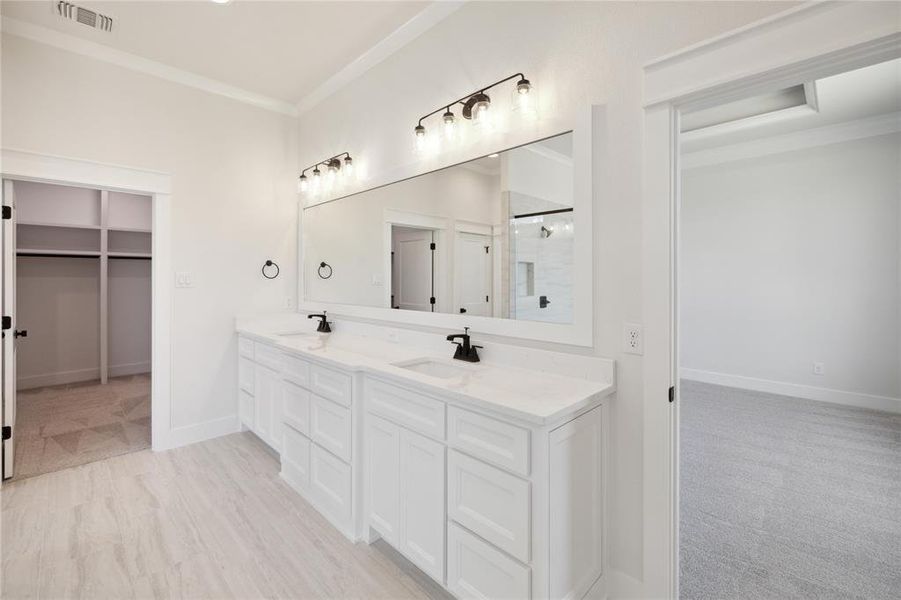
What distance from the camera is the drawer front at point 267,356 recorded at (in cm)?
280

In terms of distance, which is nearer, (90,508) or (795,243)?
(90,508)

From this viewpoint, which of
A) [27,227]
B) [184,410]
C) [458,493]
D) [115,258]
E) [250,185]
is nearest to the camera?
[458,493]

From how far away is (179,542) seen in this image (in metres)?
2.06

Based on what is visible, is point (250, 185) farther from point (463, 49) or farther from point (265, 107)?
point (463, 49)

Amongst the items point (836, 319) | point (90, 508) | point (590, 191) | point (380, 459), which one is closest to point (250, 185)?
point (90, 508)

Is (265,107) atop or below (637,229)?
atop

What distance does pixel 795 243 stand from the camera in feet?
14.3

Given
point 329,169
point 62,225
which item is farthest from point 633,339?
point 62,225

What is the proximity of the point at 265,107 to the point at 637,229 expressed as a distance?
3455 mm

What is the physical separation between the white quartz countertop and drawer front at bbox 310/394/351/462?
0.80 ft

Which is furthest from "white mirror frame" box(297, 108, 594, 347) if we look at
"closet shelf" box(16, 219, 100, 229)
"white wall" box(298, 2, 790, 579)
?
"closet shelf" box(16, 219, 100, 229)

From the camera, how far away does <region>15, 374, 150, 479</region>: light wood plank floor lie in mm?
3004

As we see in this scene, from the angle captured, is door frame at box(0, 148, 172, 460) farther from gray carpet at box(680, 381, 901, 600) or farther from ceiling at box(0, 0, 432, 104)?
gray carpet at box(680, 381, 901, 600)

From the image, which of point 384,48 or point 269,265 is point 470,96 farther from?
point 269,265
